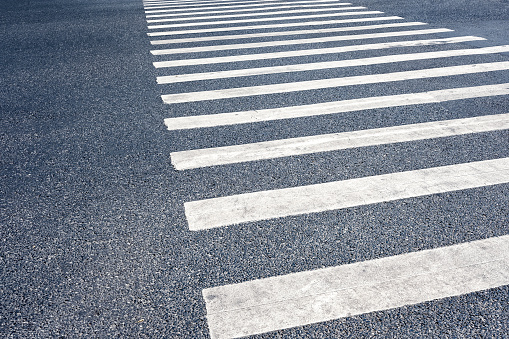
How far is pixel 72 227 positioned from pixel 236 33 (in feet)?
22.3

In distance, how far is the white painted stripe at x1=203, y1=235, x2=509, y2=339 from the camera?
262cm

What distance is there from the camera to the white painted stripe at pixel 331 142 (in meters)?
4.41

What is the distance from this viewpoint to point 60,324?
2588 mm

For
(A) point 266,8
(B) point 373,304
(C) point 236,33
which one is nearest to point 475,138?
(B) point 373,304

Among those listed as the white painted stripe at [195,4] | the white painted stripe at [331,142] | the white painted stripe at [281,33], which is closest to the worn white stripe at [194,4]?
the white painted stripe at [195,4]

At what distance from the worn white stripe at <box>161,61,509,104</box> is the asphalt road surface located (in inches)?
1.6

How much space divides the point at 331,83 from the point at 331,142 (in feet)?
6.33

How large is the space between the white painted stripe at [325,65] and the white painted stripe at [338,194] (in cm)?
330

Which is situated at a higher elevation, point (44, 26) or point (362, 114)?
point (44, 26)

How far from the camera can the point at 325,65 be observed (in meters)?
7.17

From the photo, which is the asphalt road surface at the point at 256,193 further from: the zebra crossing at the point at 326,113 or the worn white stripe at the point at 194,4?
the worn white stripe at the point at 194,4

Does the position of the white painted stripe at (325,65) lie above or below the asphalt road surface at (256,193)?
above

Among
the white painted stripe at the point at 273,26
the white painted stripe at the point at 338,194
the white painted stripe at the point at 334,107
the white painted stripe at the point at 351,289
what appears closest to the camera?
the white painted stripe at the point at 351,289

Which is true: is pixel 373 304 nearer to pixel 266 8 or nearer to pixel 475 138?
pixel 475 138
